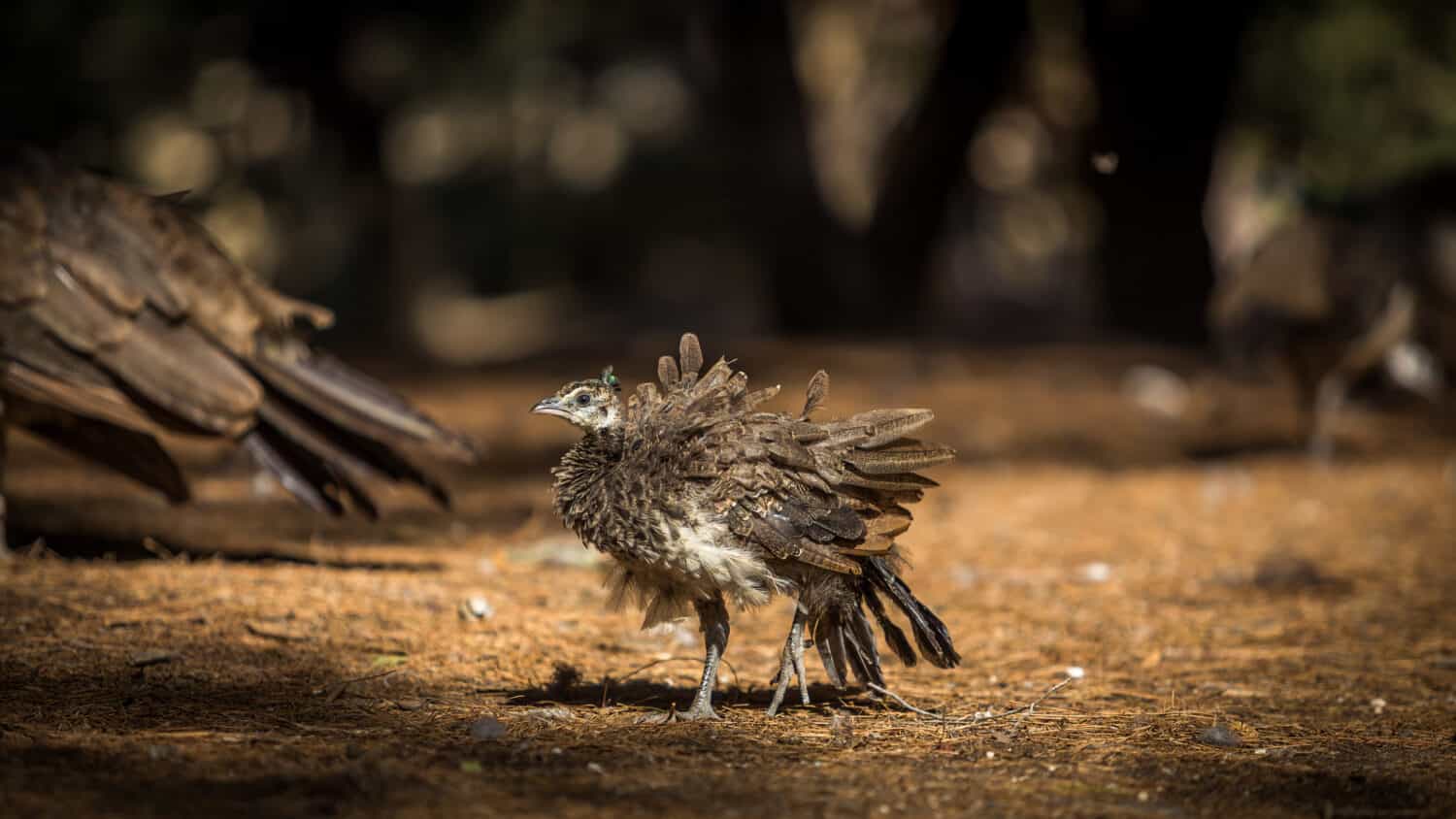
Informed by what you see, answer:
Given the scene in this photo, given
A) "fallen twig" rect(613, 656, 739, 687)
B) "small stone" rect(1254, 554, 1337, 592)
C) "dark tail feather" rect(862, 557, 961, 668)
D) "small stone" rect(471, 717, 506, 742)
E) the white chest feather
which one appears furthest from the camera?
"small stone" rect(1254, 554, 1337, 592)

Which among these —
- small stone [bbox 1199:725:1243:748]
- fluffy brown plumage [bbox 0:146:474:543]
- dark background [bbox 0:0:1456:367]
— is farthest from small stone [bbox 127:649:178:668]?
dark background [bbox 0:0:1456:367]

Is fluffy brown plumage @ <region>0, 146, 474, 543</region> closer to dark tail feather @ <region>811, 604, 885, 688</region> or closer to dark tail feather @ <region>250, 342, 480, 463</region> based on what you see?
dark tail feather @ <region>250, 342, 480, 463</region>

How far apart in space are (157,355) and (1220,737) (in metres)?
4.05

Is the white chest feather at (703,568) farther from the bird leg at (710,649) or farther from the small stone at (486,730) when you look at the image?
the small stone at (486,730)

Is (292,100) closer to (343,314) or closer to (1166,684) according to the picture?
(343,314)

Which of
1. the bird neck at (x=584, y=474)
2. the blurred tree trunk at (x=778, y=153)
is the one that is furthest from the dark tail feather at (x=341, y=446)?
the blurred tree trunk at (x=778, y=153)

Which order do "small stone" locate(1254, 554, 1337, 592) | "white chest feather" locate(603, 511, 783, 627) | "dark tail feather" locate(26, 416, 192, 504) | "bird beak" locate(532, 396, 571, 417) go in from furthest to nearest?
"small stone" locate(1254, 554, 1337, 592)
"dark tail feather" locate(26, 416, 192, 504)
"bird beak" locate(532, 396, 571, 417)
"white chest feather" locate(603, 511, 783, 627)

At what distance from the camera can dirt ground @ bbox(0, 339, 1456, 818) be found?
341 centimetres

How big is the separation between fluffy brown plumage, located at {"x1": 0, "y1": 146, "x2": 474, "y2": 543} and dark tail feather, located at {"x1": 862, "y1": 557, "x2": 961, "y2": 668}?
6.89ft

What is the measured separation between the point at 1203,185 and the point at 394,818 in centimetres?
1357

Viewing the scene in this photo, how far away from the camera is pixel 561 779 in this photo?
342cm

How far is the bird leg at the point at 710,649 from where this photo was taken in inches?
160

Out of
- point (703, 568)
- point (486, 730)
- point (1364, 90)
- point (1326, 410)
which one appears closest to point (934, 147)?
point (1364, 90)

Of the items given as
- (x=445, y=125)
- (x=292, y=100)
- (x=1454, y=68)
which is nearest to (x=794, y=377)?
(x=1454, y=68)
